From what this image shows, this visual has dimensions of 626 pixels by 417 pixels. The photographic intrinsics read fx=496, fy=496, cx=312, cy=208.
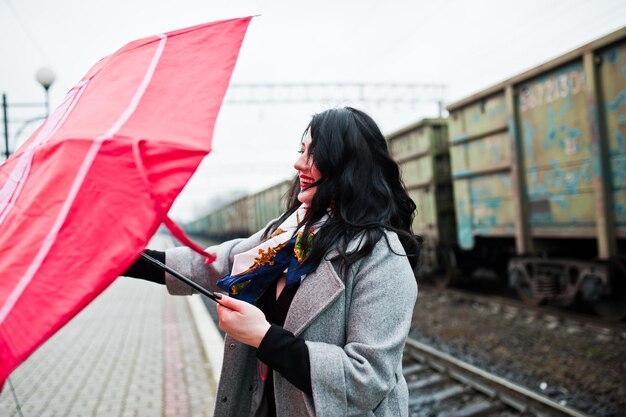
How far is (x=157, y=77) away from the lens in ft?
4.57

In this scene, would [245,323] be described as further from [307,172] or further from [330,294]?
[307,172]

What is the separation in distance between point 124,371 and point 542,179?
5.88 m

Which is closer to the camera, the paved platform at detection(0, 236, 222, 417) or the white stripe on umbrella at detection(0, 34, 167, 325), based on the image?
the white stripe on umbrella at detection(0, 34, 167, 325)

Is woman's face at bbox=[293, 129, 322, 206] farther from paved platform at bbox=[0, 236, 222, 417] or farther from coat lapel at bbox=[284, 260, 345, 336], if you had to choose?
paved platform at bbox=[0, 236, 222, 417]

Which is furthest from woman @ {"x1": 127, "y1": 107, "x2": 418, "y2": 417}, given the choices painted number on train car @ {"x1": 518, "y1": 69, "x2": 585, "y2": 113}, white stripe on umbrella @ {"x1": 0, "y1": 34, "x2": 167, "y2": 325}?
painted number on train car @ {"x1": 518, "y1": 69, "x2": 585, "y2": 113}

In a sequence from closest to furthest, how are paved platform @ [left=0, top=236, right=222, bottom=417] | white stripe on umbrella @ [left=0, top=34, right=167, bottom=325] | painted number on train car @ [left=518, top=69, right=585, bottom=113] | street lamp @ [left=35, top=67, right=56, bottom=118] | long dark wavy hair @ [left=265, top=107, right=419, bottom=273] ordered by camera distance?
1. white stripe on umbrella @ [left=0, top=34, right=167, bottom=325]
2. long dark wavy hair @ [left=265, top=107, right=419, bottom=273]
3. paved platform @ [left=0, top=236, right=222, bottom=417]
4. painted number on train car @ [left=518, top=69, right=585, bottom=113]
5. street lamp @ [left=35, top=67, right=56, bottom=118]

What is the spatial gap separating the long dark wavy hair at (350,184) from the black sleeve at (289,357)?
0.26m

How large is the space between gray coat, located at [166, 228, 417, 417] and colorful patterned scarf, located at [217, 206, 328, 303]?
7 cm

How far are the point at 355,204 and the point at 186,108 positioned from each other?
0.61 metres

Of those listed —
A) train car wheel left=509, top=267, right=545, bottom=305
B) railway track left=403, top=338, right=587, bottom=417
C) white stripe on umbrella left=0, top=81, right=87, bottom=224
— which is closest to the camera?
white stripe on umbrella left=0, top=81, right=87, bottom=224

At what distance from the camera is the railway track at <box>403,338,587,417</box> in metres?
4.02

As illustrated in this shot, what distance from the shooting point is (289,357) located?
54.4 inches

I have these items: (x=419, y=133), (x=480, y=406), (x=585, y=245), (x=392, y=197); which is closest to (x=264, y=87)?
(x=419, y=133)

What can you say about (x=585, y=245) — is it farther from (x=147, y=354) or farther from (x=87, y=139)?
(x=87, y=139)
